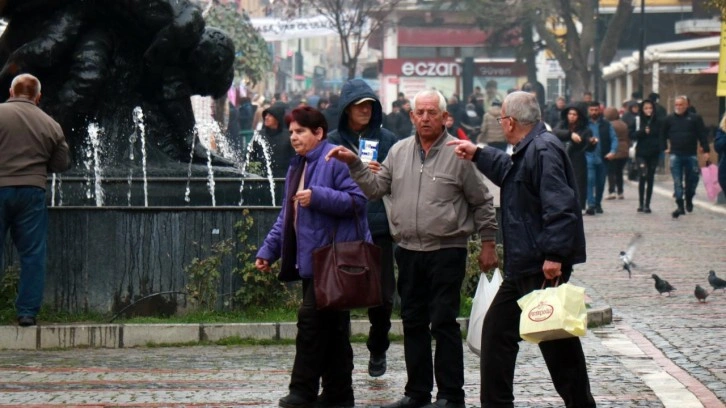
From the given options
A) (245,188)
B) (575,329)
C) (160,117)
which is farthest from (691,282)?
(575,329)

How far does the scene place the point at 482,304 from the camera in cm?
834

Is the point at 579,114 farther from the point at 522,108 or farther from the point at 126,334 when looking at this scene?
the point at 522,108

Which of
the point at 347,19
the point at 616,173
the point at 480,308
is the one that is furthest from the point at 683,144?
the point at 347,19

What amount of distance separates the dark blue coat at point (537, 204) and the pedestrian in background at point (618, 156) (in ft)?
65.6

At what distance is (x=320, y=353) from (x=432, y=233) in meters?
0.87

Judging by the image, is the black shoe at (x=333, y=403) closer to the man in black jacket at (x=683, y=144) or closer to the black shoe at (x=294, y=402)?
the black shoe at (x=294, y=402)

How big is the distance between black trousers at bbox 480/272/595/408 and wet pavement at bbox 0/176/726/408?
0.78 m

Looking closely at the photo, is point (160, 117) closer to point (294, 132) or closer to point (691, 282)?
point (691, 282)

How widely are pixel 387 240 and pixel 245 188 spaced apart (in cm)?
639

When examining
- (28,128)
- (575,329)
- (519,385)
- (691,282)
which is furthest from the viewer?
(691,282)

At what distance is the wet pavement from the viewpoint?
874 cm

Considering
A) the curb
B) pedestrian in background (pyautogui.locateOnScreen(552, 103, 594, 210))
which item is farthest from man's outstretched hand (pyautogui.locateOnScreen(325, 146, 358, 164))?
pedestrian in background (pyautogui.locateOnScreen(552, 103, 594, 210))

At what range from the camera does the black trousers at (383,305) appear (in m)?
9.22

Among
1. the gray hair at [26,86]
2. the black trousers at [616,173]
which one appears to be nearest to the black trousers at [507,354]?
the gray hair at [26,86]
